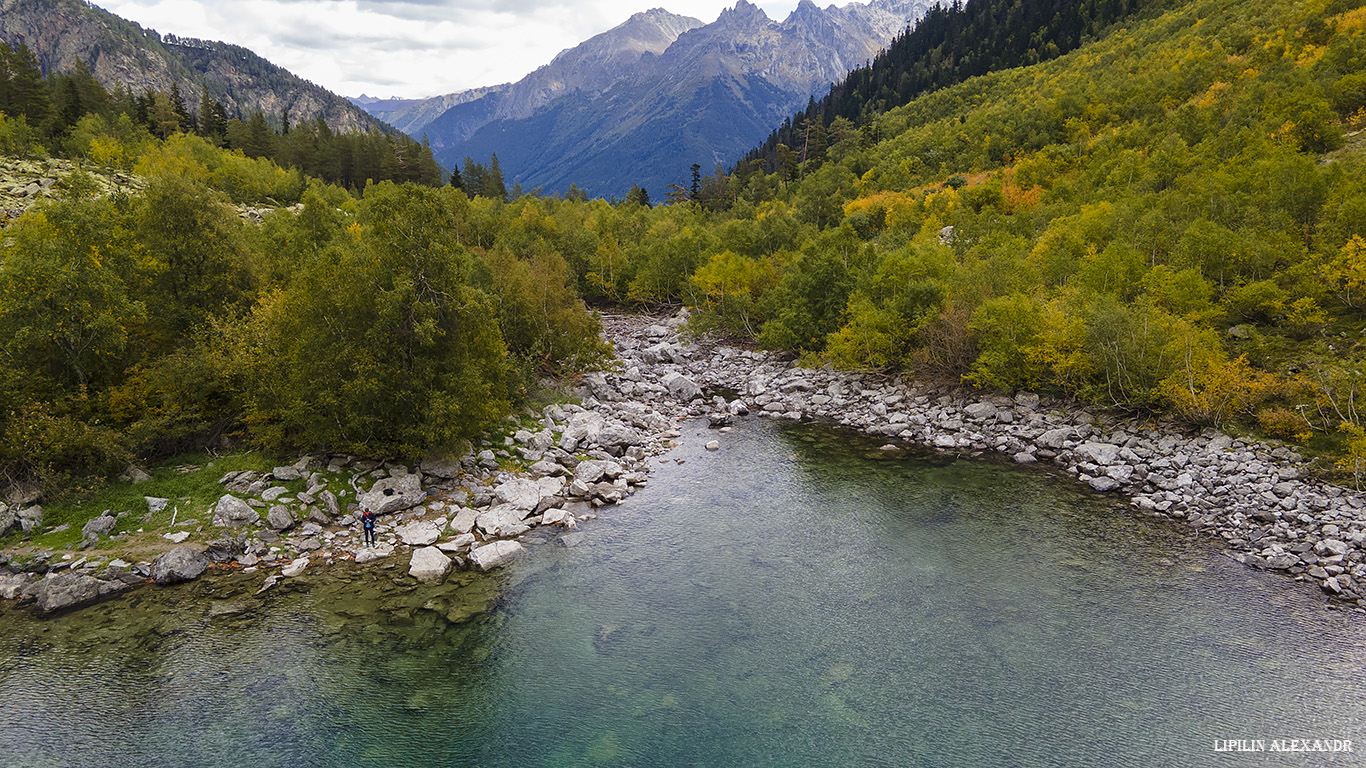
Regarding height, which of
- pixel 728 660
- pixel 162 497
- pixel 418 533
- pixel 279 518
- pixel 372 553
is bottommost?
pixel 728 660

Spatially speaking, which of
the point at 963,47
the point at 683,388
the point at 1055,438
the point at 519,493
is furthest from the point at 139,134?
the point at 963,47

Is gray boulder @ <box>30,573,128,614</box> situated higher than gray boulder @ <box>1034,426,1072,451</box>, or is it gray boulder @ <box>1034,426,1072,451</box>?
gray boulder @ <box>30,573,128,614</box>

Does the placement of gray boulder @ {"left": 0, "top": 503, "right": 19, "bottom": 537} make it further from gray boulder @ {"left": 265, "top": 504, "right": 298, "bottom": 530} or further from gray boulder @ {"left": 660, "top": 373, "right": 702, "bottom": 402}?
gray boulder @ {"left": 660, "top": 373, "right": 702, "bottom": 402}

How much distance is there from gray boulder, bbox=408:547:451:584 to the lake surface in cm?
63

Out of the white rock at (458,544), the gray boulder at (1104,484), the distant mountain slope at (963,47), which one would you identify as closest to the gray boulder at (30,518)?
the white rock at (458,544)

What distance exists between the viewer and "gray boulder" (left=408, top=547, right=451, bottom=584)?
2505 centimetres

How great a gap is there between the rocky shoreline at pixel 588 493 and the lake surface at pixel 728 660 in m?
1.32

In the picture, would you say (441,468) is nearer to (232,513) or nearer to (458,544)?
(458,544)

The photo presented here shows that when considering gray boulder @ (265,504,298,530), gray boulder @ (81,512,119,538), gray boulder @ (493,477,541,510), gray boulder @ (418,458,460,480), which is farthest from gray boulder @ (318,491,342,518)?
gray boulder @ (81,512,119,538)

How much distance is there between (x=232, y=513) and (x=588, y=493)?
15.7m

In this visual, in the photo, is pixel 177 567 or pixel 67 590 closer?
pixel 67 590

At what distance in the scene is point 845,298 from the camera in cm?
5459

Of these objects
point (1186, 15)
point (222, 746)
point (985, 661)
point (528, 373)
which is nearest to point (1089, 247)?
point (985, 661)

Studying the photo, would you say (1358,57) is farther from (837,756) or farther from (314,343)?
(314,343)
